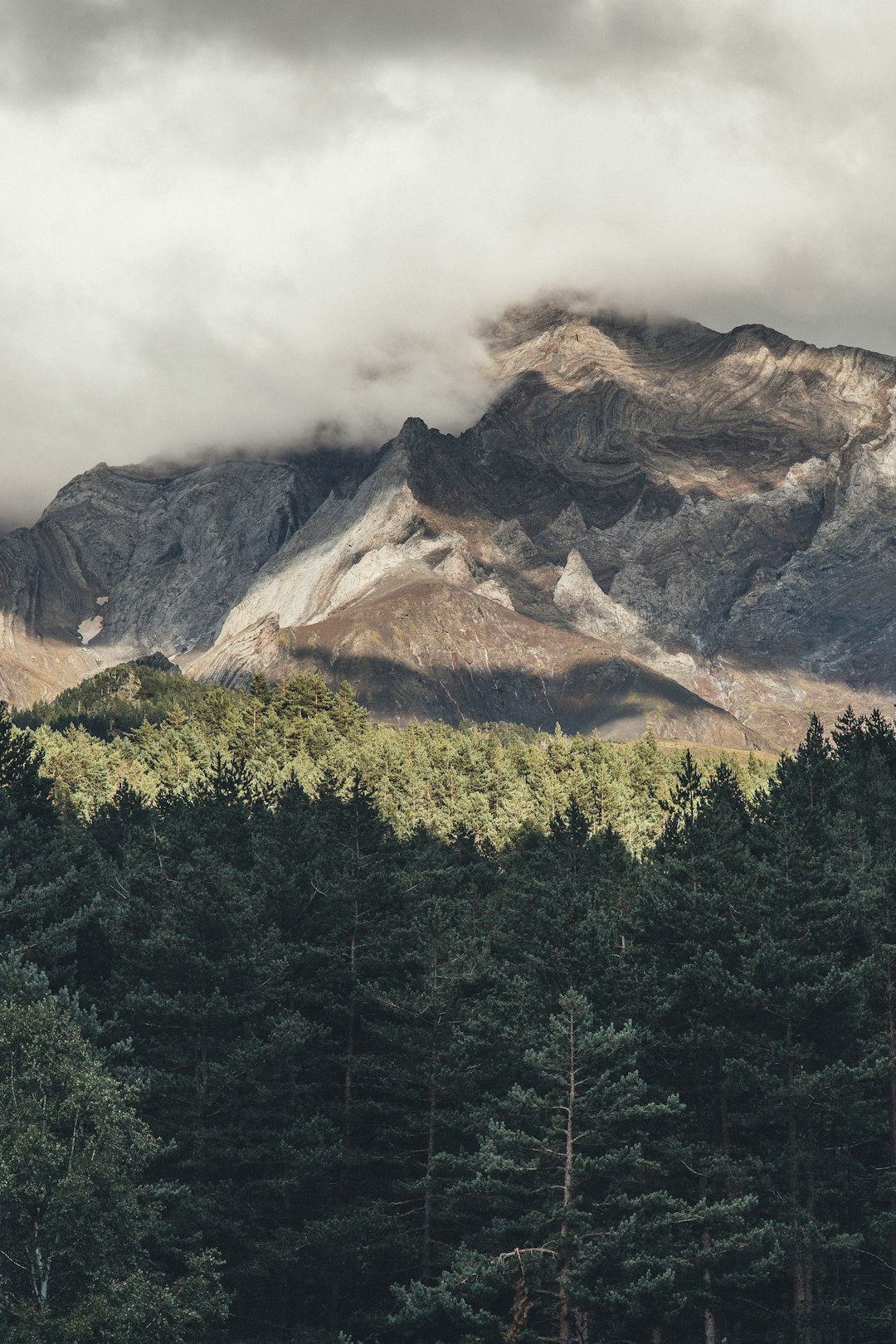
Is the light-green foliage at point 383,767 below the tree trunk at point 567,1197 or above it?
above

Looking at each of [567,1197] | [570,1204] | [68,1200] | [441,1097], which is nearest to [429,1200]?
[441,1097]

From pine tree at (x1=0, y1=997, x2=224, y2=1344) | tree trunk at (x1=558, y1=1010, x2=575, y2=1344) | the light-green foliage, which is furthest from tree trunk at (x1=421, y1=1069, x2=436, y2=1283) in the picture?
the light-green foliage

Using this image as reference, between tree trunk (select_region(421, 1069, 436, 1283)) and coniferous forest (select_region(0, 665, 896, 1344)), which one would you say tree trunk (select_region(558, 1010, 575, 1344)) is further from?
tree trunk (select_region(421, 1069, 436, 1283))

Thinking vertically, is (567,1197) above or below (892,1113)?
below

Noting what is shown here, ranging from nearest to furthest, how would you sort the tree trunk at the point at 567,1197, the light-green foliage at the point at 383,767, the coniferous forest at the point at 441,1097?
the coniferous forest at the point at 441,1097 → the tree trunk at the point at 567,1197 → the light-green foliage at the point at 383,767

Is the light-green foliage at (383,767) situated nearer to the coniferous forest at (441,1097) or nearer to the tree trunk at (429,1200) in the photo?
the coniferous forest at (441,1097)

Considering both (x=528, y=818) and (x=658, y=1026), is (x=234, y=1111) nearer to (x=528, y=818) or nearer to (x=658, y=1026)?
Result: (x=658, y=1026)

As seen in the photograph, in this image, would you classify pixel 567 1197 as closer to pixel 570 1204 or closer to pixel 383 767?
pixel 570 1204

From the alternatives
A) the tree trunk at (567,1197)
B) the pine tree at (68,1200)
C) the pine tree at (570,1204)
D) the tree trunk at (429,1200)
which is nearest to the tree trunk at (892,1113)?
the pine tree at (570,1204)

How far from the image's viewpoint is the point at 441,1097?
2016 inches

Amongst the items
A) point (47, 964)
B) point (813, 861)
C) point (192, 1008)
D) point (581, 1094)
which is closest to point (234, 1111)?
point (192, 1008)

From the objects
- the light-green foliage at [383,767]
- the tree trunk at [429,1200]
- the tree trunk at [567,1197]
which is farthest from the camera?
the light-green foliage at [383,767]

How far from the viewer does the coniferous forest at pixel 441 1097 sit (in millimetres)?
38281

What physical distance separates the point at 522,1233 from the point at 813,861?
14999 millimetres
